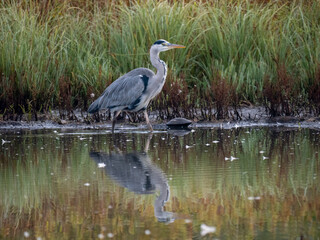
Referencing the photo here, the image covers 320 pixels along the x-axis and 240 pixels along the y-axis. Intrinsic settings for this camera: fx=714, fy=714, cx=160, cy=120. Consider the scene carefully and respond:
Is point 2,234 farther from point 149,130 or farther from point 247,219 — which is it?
point 149,130

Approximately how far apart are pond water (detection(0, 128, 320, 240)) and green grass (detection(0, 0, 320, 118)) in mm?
1910

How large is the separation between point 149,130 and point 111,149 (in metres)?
1.80

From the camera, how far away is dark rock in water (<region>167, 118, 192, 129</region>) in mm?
9217

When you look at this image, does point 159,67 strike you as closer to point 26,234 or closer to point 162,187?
point 162,187

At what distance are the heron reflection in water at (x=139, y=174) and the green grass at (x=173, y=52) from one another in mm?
3113

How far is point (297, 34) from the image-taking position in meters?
10.8

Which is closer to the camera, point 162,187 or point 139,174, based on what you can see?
point 162,187

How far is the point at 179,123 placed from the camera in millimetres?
9227

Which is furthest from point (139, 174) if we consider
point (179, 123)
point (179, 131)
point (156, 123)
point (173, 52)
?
point (173, 52)

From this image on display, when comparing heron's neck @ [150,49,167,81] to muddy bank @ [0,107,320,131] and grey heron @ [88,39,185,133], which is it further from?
muddy bank @ [0,107,320,131]

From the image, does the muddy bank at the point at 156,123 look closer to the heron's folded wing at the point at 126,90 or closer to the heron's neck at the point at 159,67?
the heron's folded wing at the point at 126,90

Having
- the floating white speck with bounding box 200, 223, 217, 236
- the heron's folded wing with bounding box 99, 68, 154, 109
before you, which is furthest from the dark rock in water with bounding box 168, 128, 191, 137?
the floating white speck with bounding box 200, 223, 217, 236

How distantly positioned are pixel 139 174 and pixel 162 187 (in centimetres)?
64

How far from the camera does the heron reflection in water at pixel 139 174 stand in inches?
183
